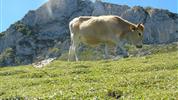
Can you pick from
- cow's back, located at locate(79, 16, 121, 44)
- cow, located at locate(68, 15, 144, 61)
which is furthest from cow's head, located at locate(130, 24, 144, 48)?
cow's back, located at locate(79, 16, 121, 44)

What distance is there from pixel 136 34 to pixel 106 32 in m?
3.08

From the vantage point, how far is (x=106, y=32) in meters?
36.2

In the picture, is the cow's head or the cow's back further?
the cow's head

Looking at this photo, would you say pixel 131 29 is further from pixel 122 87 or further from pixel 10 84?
pixel 122 87

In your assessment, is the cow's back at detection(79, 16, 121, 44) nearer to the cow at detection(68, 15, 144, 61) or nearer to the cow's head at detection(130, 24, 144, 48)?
the cow at detection(68, 15, 144, 61)

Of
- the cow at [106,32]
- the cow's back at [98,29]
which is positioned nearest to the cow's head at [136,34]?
the cow at [106,32]

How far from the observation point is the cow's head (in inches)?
1465

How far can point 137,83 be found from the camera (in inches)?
715

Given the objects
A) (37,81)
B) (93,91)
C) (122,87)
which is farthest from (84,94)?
(37,81)

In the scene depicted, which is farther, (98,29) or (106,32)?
(98,29)

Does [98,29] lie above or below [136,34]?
above

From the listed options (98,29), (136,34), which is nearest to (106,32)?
(98,29)

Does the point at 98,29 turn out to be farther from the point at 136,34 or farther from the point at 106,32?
the point at 136,34

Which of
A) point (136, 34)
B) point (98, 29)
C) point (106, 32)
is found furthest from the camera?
point (136, 34)
